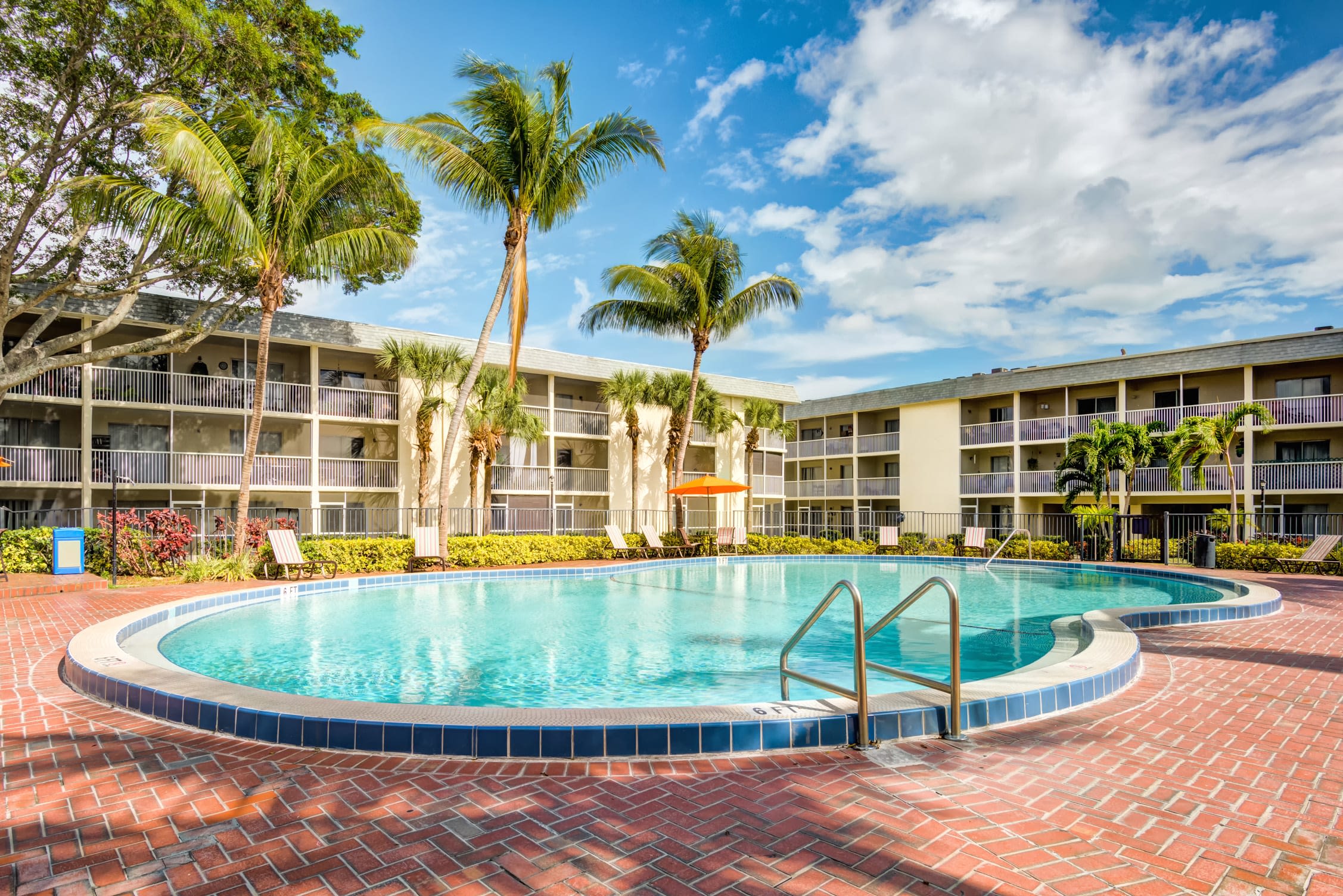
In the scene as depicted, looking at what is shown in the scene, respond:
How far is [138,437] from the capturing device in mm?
18969

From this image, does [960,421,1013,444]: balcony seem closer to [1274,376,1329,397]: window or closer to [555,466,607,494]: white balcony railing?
[1274,376,1329,397]: window

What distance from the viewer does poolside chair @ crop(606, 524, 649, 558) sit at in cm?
1897

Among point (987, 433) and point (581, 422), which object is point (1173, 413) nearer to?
point (987, 433)

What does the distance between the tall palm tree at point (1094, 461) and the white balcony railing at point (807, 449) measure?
39.6ft

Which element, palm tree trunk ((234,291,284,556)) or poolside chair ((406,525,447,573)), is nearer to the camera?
palm tree trunk ((234,291,284,556))

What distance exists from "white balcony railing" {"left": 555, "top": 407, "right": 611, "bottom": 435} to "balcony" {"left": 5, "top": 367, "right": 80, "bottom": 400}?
12.6m

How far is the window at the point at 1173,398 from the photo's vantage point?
2339 centimetres

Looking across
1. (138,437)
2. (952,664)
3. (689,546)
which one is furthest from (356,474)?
(952,664)

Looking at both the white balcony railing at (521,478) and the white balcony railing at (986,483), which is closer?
the white balcony railing at (521,478)

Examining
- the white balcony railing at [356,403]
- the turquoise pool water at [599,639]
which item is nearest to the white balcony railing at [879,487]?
the turquoise pool water at [599,639]

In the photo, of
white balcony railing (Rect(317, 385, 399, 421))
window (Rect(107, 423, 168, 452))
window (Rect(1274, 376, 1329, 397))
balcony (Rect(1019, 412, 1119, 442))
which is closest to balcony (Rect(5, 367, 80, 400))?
window (Rect(107, 423, 168, 452))

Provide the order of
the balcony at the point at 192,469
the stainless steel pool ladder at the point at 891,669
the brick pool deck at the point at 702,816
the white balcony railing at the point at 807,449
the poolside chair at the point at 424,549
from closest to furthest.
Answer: the brick pool deck at the point at 702,816
the stainless steel pool ladder at the point at 891,669
the poolside chair at the point at 424,549
the balcony at the point at 192,469
the white balcony railing at the point at 807,449

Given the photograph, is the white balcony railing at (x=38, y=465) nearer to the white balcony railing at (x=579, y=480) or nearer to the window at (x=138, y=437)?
the window at (x=138, y=437)

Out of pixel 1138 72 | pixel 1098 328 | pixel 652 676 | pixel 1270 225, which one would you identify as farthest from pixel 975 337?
pixel 652 676
